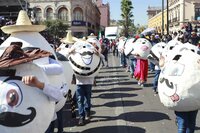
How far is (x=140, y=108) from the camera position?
9734mm


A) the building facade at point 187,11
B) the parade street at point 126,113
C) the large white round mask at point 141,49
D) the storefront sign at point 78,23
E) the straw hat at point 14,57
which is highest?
the building facade at point 187,11

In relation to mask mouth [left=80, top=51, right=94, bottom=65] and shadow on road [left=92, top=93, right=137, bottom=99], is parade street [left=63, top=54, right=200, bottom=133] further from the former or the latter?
mask mouth [left=80, top=51, right=94, bottom=65]

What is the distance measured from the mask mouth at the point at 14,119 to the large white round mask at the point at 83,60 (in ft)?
13.4

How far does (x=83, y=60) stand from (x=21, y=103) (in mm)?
4295

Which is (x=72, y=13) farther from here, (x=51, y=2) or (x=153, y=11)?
(x=153, y=11)

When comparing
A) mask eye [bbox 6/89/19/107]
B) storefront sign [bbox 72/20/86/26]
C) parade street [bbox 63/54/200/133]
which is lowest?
parade street [bbox 63/54/200/133]

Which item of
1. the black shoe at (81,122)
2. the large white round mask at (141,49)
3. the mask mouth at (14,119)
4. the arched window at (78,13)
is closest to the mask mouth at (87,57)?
the black shoe at (81,122)

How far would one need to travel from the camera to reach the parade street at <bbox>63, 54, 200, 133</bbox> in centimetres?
784

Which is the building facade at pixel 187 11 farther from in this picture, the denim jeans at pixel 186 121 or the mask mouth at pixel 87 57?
the denim jeans at pixel 186 121

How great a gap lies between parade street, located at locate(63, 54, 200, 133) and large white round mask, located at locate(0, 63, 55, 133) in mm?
3618

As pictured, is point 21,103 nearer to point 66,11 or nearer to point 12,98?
point 12,98

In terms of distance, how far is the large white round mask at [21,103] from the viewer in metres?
4.09

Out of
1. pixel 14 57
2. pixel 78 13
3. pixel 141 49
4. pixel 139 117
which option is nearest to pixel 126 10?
pixel 78 13

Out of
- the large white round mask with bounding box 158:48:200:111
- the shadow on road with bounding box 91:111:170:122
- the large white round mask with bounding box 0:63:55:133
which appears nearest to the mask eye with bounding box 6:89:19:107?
the large white round mask with bounding box 0:63:55:133
